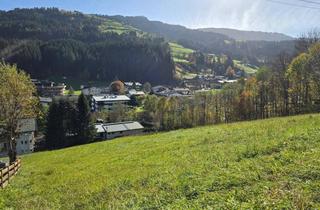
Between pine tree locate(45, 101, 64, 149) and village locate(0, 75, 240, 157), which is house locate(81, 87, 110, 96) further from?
pine tree locate(45, 101, 64, 149)

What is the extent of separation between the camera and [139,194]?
15328 mm

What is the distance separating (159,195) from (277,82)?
2976 inches

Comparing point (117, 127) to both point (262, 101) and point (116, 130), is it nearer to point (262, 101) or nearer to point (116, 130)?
point (116, 130)

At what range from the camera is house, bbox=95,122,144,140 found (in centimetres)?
9694

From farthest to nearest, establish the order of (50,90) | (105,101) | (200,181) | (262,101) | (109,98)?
1. (50,90)
2. (109,98)
3. (105,101)
4. (262,101)
5. (200,181)

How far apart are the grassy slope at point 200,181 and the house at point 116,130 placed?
70382 mm

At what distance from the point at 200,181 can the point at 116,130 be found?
84.2 meters

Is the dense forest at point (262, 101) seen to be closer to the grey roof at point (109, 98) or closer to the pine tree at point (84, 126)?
the pine tree at point (84, 126)

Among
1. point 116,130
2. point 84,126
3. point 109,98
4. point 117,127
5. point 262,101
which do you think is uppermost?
point 262,101

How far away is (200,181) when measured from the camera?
590 inches

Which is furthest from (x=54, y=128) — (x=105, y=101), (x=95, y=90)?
(x=95, y=90)

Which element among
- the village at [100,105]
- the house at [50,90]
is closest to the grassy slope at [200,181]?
the village at [100,105]

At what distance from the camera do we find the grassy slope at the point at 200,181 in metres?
11.9

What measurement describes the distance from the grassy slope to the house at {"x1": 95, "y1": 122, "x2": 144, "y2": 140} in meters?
70.4
